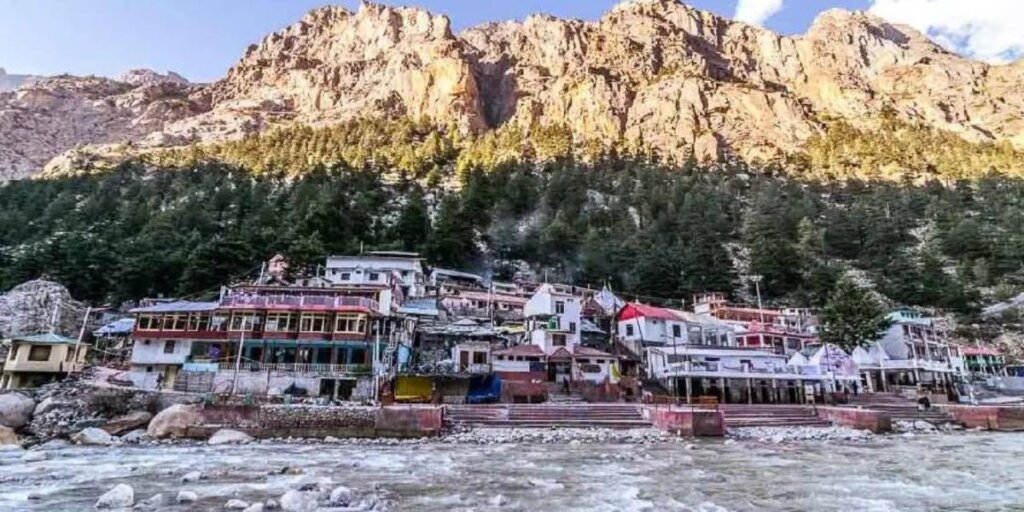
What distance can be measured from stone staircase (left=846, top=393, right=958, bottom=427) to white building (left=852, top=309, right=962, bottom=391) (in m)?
7.62

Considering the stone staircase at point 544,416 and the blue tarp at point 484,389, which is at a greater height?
the blue tarp at point 484,389

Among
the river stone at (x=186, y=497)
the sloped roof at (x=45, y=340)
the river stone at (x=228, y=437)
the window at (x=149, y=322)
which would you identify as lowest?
the river stone at (x=186, y=497)

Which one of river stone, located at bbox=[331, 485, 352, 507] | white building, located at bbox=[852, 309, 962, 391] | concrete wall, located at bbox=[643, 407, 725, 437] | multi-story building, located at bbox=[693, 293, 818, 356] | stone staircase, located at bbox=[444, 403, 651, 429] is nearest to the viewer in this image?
river stone, located at bbox=[331, 485, 352, 507]

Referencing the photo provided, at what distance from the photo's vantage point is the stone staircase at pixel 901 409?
3472 cm

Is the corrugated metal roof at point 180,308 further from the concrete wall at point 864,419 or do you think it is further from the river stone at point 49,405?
the concrete wall at point 864,419

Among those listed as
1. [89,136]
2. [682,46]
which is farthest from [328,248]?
[89,136]

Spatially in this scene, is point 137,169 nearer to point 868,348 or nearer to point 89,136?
point 89,136

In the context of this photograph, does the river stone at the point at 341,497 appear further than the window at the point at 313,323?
No

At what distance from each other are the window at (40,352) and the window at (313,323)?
16.0 metres

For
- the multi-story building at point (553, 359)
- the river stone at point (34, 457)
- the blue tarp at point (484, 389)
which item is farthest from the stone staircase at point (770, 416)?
the river stone at point (34, 457)

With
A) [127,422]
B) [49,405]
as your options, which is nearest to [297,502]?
[127,422]

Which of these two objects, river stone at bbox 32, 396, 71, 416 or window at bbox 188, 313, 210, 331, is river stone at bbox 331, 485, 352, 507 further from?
window at bbox 188, 313, 210, 331

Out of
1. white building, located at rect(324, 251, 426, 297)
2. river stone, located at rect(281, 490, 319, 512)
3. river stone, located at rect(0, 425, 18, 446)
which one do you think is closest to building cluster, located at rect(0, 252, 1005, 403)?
white building, located at rect(324, 251, 426, 297)

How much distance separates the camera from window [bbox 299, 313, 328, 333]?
124ft
